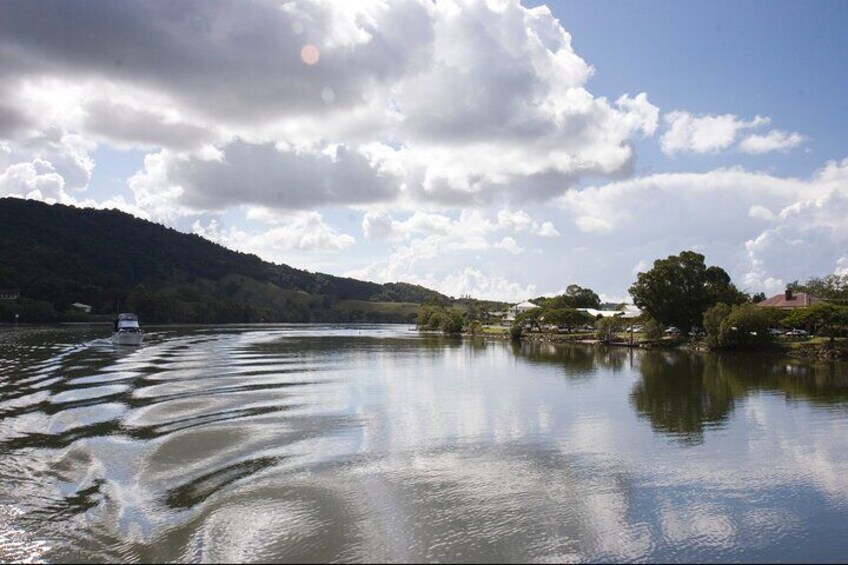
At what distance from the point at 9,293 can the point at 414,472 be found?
166m

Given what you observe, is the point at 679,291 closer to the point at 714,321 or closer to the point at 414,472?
the point at 714,321

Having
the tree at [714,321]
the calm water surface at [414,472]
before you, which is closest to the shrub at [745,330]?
the tree at [714,321]

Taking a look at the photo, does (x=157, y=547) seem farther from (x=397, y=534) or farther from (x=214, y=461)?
(x=214, y=461)

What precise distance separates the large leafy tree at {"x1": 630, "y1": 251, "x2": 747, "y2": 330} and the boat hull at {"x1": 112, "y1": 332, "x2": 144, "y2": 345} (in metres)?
72.8

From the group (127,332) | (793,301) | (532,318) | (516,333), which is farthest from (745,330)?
(127,332)

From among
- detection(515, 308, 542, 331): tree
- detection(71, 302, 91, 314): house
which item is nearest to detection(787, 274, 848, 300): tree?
detection(515, 308, 542, 331): tree

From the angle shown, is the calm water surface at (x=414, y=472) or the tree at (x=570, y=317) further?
the tree at (x=570, y=317)

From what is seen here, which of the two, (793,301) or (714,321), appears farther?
(793,301)

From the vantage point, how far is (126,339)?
8119cm

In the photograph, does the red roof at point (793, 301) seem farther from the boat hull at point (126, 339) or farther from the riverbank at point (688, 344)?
the boat hull at point (126, 339)

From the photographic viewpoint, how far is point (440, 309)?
182750 millimetres

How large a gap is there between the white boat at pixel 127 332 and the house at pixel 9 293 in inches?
3202

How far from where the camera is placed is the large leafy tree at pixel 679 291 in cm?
9044

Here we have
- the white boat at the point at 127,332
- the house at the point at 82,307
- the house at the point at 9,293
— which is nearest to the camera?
the white boat at the point at 127,332
